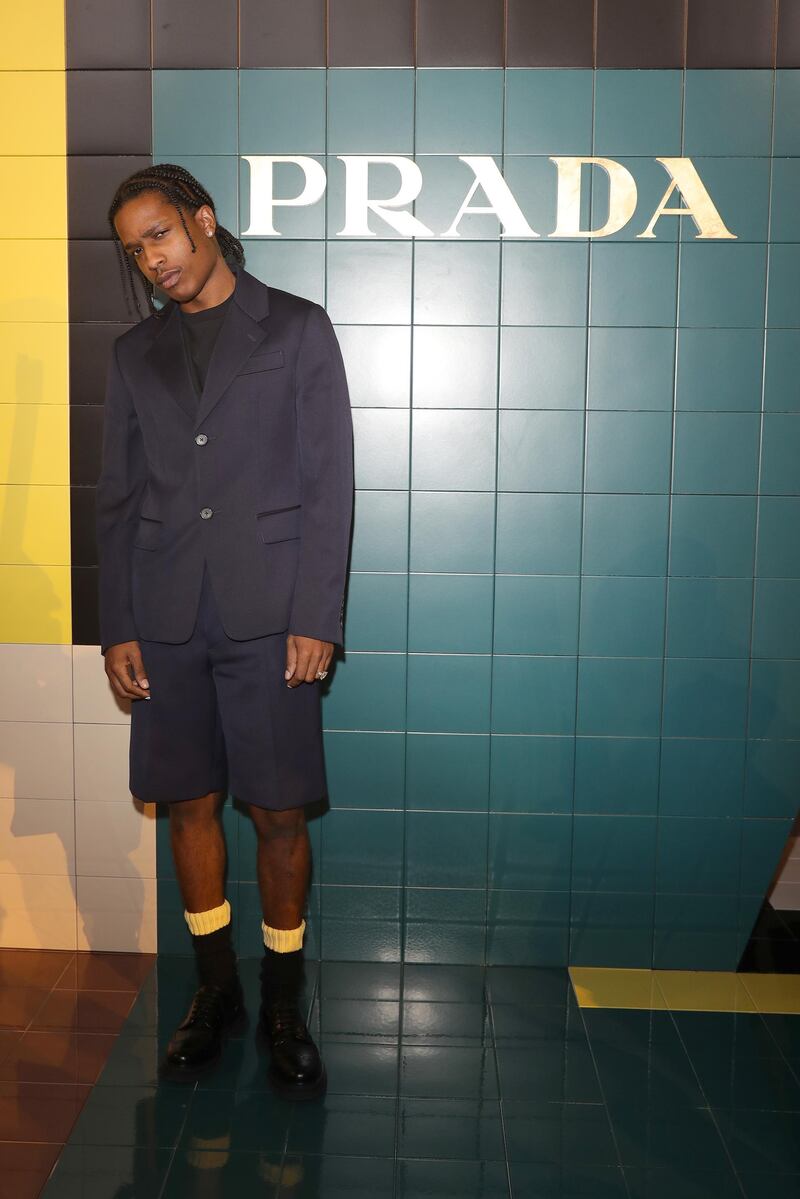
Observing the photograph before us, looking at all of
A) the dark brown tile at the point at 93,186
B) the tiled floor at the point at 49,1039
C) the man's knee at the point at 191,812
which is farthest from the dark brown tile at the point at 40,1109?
the dark brown tile at the point at 93,186

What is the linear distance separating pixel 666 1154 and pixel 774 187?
232cm

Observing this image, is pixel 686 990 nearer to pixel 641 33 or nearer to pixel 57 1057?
pixel 57 1057

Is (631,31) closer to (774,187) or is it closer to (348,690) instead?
(774,187)

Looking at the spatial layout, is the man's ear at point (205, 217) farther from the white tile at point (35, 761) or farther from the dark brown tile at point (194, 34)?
the white tile at point (35, 761)

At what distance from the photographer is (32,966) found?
2.86 m

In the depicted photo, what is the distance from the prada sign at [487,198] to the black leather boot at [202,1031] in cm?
195

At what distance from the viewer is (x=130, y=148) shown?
8.86 feet

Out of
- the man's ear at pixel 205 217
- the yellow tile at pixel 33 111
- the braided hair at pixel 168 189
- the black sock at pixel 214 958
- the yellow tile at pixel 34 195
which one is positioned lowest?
the black sock at pixel 214 958

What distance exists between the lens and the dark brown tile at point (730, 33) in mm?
2631

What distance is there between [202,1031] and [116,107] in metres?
2.34

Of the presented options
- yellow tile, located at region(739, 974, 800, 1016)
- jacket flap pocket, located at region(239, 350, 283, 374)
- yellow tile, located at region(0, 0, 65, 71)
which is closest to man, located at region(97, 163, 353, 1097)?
jacket flap pocket, located at region(239, 350, 283, 374)

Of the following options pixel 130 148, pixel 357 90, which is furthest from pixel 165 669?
pixel 357 90

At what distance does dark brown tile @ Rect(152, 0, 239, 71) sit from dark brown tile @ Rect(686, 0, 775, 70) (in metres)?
1.19

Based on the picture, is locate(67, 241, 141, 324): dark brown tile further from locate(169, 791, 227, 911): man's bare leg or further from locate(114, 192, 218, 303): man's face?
locate(169, 791, 227, 911): man's bare leg
